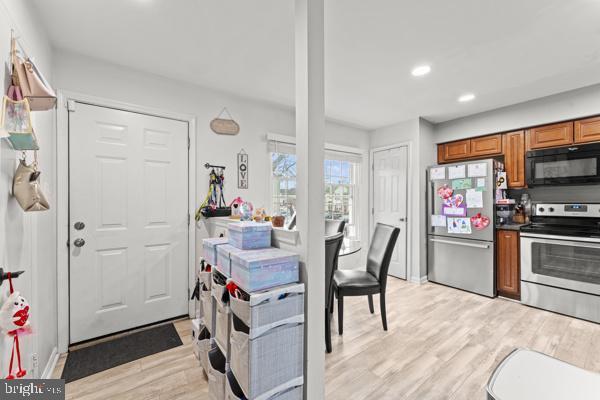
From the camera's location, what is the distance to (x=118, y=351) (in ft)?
7.06

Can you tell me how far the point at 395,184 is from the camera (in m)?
4.20

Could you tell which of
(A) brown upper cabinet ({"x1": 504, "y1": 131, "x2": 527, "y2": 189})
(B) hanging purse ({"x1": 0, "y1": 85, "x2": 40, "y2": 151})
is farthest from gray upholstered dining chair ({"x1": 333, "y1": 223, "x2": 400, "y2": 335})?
(B) hanging purse ({"x1": 0, "y1": 85, "x2": 40, "y2": 151})

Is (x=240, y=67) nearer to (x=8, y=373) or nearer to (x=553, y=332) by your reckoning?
(x=8, y=373)

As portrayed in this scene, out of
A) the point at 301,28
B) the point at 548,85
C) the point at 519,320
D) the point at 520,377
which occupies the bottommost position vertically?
the point at 519,320

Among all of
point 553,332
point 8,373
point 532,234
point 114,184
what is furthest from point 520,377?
point 532,234

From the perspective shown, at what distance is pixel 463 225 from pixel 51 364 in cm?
436

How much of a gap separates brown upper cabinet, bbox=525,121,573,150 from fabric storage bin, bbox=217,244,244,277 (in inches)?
149

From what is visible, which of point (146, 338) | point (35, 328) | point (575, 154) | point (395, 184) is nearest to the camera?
point (35, 328)

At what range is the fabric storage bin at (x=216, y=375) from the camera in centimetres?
148

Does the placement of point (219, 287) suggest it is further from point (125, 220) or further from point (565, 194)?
point (565, 194)

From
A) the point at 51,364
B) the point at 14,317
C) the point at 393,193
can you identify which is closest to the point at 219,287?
the point at 14,317

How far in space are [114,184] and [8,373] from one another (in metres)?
1.51

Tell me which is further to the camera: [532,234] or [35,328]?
[532,234]

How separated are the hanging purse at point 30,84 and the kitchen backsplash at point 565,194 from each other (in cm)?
488
